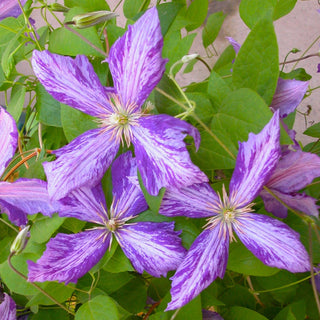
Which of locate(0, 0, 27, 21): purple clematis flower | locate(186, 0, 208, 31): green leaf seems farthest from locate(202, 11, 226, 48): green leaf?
locate(0, 0, 27, 21): purple clematis flower

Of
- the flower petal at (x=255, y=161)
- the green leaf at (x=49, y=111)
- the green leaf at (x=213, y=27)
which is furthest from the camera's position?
the green leaf at (x=213, y=27)

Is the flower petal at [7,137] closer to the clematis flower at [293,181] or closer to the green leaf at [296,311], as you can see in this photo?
the clematis flower at [293,181]

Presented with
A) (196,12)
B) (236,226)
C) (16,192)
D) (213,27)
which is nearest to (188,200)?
(236,226)

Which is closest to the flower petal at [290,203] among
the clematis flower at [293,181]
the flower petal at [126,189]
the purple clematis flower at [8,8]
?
the clematis flower at [293,181]

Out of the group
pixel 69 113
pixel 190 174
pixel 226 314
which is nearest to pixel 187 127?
pixel 190 174

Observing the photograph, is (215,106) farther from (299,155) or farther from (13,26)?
(13,26)

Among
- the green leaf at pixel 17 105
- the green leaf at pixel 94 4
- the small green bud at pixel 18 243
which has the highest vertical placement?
the green leaf at pixel 94 4

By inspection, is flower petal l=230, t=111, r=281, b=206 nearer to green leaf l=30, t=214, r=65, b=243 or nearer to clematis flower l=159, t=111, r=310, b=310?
clematis flower l=159, t=111, r=310, b=310
